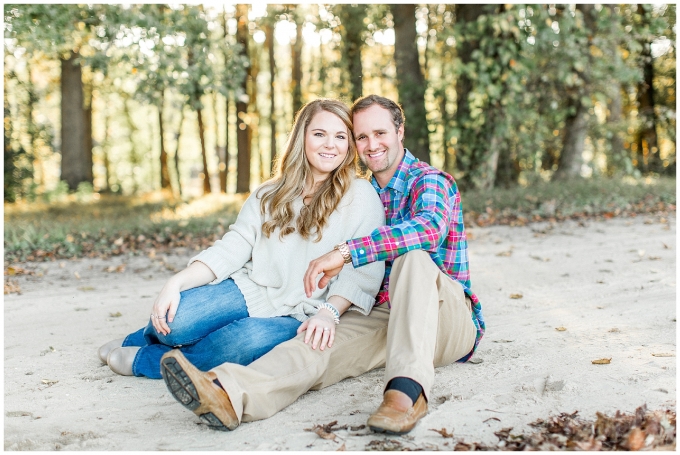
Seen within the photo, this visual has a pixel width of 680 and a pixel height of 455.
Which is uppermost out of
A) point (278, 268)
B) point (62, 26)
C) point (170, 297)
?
point (62, 26)

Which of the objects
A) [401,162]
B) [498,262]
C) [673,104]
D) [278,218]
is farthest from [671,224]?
[673,104]

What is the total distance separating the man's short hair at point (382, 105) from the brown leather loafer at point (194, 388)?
69.1 inches

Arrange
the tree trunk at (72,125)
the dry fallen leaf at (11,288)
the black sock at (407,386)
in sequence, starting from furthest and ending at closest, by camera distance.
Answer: the tree trunk at (72,125) → the dry fallen leaf at (11,288) → the black sock at (407,386)

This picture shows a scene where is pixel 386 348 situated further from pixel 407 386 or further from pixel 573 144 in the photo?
pixel 573 144

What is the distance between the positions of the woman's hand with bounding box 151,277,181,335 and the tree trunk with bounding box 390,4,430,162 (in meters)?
8.62

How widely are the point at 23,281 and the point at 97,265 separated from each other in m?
0.82

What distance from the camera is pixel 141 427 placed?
294 centimetres

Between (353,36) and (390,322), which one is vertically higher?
Result: (353,36)

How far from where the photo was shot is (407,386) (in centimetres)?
273

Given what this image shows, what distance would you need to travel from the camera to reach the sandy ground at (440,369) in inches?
110

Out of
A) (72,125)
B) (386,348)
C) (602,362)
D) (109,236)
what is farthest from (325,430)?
(72,125)

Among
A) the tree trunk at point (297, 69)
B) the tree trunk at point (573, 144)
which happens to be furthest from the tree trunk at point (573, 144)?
the tree trunk at point (297, 69)

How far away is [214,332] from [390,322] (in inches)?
39.2

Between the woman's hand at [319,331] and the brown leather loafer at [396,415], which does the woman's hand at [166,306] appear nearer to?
the woman's hand at [319,331]
